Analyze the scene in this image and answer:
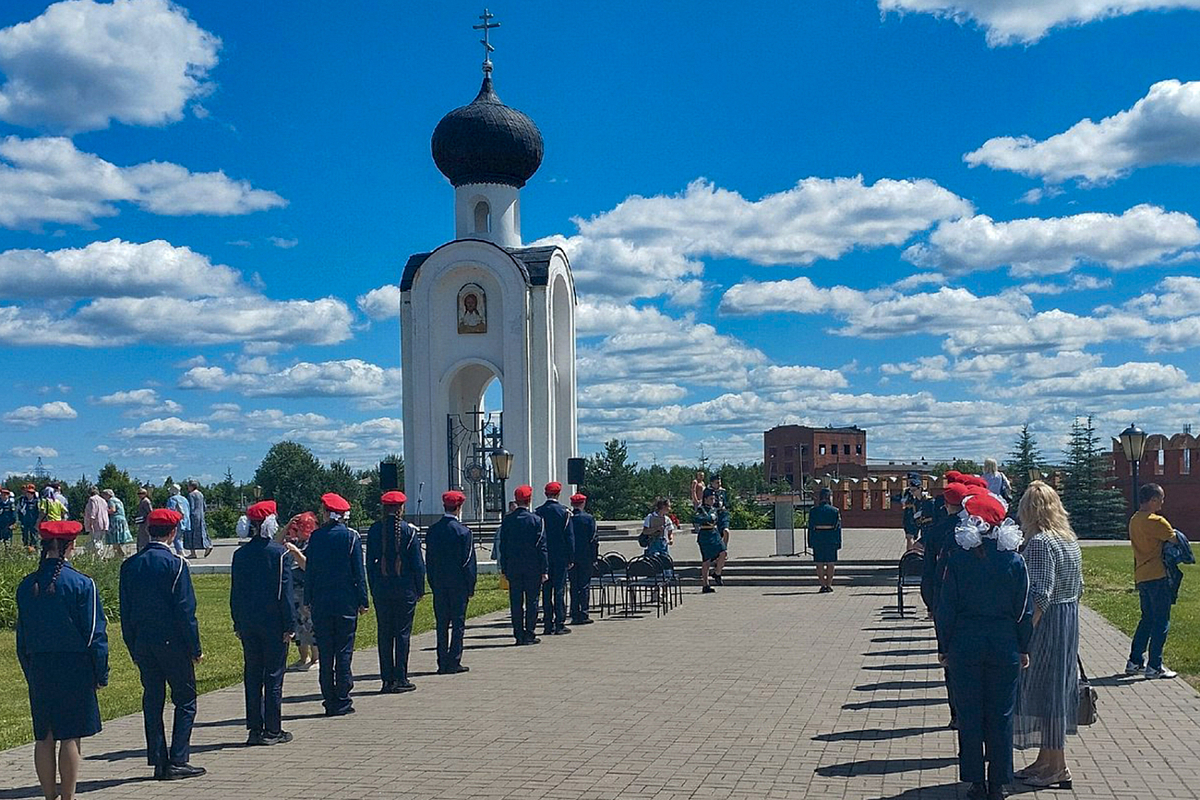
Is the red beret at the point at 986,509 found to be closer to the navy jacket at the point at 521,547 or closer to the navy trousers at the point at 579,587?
the navy jacket at the point at 521,547

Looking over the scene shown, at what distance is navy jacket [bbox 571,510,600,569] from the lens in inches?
672

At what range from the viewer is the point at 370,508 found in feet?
180

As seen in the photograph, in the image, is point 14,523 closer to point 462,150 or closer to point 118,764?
point 462,150

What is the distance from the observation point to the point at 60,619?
25.0ft

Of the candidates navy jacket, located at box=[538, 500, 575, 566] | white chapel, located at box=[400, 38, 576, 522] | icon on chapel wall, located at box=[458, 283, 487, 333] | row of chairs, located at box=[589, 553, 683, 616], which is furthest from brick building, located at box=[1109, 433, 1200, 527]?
navy jacket, located at box=[538, 500, 575, 566]

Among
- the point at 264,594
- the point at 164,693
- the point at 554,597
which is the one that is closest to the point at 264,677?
the point at 264,594

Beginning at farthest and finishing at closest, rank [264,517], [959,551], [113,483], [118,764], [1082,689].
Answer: [113,483] → [264,517] → [118,764] → [1082,689] → [959,551]

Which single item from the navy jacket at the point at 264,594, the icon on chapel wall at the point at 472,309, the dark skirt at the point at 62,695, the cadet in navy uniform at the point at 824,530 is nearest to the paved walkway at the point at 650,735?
the dark skirt at the point at 62,695

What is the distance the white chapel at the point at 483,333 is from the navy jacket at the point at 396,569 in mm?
23343

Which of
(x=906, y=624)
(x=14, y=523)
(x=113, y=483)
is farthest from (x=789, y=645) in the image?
(x=113, y=483)

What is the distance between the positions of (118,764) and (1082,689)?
6.39 m

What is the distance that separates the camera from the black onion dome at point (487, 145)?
37219 mm

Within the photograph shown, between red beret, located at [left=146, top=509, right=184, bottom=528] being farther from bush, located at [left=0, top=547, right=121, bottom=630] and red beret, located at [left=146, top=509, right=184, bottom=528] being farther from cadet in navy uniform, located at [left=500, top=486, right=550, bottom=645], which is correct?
bush, located at [left=0, top=547, right=121, bottom=630]

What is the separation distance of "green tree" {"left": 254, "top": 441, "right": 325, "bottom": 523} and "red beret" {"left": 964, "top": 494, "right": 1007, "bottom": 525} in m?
56.0
